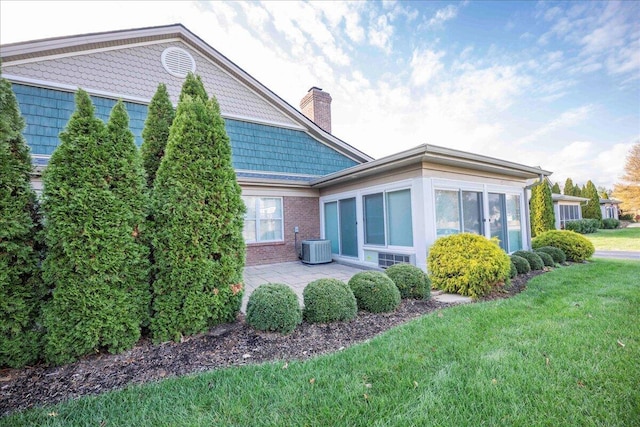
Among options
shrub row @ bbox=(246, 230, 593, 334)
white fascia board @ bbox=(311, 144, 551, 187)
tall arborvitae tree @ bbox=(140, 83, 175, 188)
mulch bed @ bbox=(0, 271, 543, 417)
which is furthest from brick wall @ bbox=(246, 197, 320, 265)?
mulch bed @ bbox=(0, 271, 543, 417)

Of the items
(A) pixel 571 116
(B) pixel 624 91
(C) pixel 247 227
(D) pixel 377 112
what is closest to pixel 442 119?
(D) pixel 377 112

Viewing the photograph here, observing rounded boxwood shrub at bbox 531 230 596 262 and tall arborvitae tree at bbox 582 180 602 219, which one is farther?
tall arborvitae tree at bbox 582 180 602 219

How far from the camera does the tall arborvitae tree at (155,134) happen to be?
4.04m

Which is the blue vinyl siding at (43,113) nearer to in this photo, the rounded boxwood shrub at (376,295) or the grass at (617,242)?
the rounded boxwood shrub at (376,295)

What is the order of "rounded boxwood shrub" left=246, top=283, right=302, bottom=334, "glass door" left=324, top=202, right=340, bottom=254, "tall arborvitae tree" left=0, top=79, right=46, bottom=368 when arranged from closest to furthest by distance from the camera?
"tall arborvitae tree" left=0, top=79, right=46, bottom=368
"rounded boxwood shrub" left=246, top=283, right=302, bottom=334
"glass door" left=324, top=202, right=340, bottom=254

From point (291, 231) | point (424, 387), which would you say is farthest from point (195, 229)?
point (291, 231)

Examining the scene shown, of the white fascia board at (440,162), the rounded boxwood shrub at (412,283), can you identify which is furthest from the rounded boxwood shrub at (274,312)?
the white fascia board at (440,162)

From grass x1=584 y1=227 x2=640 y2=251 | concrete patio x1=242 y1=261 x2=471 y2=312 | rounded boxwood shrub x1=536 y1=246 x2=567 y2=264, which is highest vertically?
rounded boxwood shrub x1=536 y1=246 x2=567 y2=264

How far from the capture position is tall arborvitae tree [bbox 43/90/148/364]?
272 cm

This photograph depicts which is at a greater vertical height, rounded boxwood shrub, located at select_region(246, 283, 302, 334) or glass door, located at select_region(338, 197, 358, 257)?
glass door, located at select_region(338, 197, 358, 257)

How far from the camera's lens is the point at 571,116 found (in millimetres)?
10195

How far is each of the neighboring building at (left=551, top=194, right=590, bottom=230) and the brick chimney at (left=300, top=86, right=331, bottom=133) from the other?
17538 millimetres

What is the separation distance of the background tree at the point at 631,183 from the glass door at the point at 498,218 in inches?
967

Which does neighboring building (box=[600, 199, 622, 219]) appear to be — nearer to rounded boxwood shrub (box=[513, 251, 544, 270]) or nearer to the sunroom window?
rounded boxwood shrub (box=[513, 251, 544, 270])
